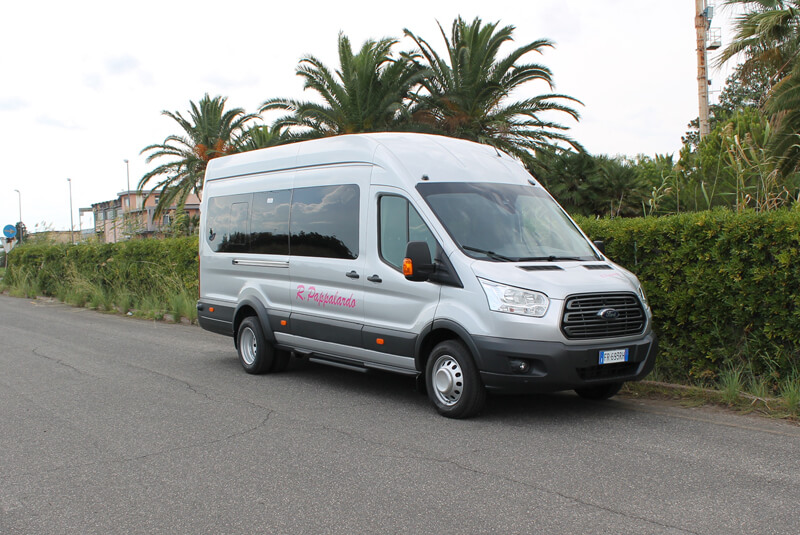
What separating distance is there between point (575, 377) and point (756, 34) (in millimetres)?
13748

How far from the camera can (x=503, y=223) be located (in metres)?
7.23

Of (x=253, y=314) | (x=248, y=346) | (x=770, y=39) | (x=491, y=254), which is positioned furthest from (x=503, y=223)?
(x=770, y=39)

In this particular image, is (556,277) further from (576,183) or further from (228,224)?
(576,183)

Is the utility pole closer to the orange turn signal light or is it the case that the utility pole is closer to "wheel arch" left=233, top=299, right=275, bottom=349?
→ "wheel arch" left=233, top=299, right=275, bottom=349

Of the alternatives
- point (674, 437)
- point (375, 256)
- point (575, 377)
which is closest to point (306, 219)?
point (375, 256)

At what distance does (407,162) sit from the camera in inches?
299

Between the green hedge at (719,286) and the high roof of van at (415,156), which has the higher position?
the high roof of van at (415,156)

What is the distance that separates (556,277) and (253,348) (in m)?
4.34

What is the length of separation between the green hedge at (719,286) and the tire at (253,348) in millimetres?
4110

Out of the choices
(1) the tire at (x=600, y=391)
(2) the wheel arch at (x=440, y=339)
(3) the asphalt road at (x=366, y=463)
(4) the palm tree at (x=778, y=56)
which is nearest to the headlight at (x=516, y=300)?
(2) the wheel arch at (x=440, y=339)

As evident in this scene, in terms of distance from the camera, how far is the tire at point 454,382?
6598 mm

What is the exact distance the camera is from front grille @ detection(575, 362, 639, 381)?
21.4 feet

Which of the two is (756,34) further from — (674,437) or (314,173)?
(674,437)

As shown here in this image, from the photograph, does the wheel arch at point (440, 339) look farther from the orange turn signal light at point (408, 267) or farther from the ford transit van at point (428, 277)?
the orange turn signal light at point (408, 267)
